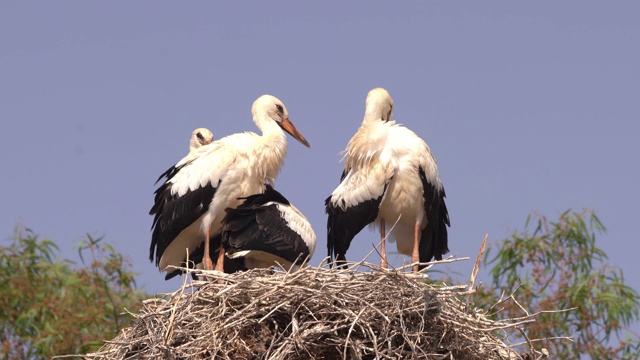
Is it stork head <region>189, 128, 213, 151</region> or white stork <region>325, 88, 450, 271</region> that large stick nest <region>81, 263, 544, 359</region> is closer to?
white stork <region>325, 88, 450, 271</region>

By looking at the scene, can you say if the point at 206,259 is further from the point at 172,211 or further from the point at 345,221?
the point at 345,221

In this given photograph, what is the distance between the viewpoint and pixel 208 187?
1149cm

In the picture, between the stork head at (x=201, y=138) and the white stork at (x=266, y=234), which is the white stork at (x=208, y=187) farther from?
the stork head at (x=201, y=138)

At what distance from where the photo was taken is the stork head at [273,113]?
12070 millimetres

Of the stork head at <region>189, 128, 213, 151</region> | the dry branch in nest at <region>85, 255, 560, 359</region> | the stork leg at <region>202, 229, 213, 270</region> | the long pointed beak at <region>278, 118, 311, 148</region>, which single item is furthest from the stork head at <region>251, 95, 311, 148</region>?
the dry branch in nest at <region>85, 255, 560, 359</region>

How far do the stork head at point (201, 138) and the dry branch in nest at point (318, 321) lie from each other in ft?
11.2

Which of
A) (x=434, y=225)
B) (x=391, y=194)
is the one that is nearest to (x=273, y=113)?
(x=391, y=194)

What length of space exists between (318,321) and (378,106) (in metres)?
3.31

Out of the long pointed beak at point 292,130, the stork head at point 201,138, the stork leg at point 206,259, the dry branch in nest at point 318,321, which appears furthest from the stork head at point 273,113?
the dry branch in nest at point 318,321

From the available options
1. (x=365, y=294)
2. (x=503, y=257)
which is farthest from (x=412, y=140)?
(x=503, y=257)

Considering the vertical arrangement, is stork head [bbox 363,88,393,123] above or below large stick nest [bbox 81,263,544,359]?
above

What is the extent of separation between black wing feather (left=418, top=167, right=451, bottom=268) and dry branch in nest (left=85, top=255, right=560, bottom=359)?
2304mm

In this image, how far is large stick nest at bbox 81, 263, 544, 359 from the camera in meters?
8.81

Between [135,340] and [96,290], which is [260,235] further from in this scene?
[96,290]
